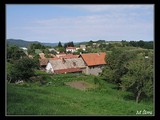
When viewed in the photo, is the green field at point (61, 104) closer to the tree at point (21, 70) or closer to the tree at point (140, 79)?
the tree at point (140, 79)

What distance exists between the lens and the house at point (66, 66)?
14797 millimetres

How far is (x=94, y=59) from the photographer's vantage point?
1554 cm

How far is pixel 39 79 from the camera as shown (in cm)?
1143

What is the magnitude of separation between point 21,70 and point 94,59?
19.7ft

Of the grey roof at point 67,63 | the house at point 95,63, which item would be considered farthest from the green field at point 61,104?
the grey roof at point 67,63

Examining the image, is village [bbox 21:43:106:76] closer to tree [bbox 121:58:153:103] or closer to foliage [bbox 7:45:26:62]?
foliage [bbox 7:45:26:62]

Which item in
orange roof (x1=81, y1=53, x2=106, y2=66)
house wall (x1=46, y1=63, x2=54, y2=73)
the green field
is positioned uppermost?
orange roof (x1=81, y1=53, x2=106, y2=66)

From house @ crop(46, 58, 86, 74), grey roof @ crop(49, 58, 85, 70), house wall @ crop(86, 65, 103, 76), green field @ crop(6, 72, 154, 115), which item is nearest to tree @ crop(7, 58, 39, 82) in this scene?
green field @ crop(6, 72, 154, 115)

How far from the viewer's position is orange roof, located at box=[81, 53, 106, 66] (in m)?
15.3

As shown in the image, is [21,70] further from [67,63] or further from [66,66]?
[67,63]

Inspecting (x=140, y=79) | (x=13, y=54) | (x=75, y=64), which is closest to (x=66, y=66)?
(x=75, y=64)

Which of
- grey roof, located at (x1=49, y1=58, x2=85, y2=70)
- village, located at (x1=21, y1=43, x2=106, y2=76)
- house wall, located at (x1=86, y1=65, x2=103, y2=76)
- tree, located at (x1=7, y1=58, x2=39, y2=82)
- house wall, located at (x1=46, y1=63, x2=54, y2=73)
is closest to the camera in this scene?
tree, located at (x1=7, y1=58, x2=39, y2=82)
